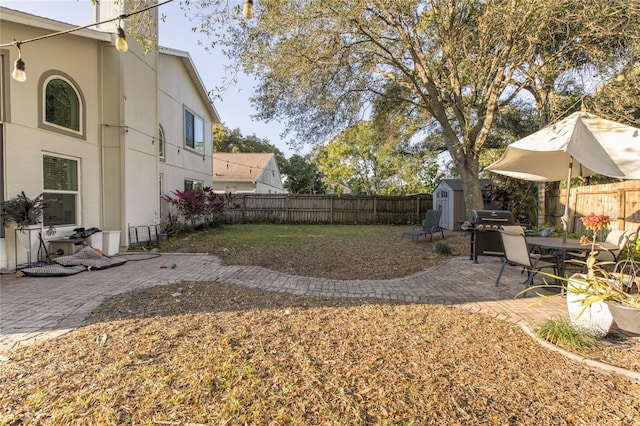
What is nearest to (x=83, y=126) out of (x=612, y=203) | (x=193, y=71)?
(x=193, y=71)

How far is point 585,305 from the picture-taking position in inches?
119

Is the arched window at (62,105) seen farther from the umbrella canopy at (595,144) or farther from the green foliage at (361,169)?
the green foliage at (361,169)

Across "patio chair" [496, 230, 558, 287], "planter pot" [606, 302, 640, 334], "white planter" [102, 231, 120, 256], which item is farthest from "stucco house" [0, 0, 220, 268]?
"planter pot" [606, 302, 640, 334]

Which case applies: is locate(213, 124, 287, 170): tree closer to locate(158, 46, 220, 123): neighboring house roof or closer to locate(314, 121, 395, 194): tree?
locate(314, 121, 395, 194): tree

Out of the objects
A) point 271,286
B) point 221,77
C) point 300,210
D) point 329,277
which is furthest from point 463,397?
point 300,210

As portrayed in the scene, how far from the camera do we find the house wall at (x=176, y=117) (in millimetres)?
10594

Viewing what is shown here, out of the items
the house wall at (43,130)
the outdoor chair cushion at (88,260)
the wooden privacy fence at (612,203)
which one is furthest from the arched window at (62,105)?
the wooden privacy fence at (612,203)

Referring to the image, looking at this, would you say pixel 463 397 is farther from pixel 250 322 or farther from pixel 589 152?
pixel 589 152

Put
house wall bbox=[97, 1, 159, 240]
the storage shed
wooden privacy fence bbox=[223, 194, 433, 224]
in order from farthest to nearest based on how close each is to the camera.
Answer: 1. wooden privacy fence bbox=[223, 194, 433, 224]
2. the storage shed
3. house wall bbox=[97, 1, 159, 240]

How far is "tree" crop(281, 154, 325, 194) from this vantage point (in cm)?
3275

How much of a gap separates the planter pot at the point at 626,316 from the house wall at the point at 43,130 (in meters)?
8.59

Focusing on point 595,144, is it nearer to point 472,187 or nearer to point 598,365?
point 598,365

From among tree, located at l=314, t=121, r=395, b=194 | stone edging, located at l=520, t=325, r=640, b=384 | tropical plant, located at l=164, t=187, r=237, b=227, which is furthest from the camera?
tree, located at l=314, t=121, r=395, b=194

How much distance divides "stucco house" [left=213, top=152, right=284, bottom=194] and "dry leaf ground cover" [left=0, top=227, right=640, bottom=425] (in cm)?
1952
